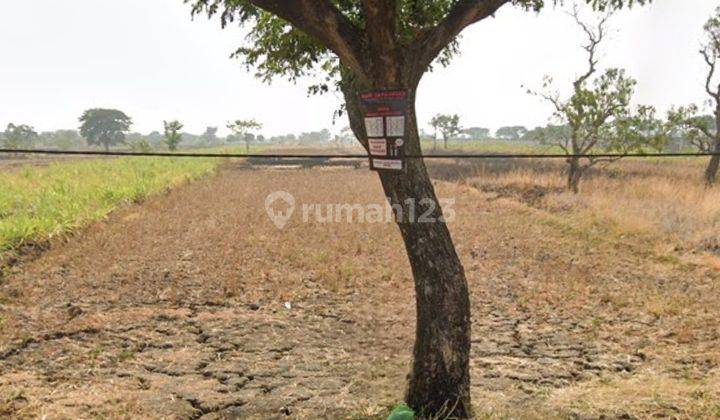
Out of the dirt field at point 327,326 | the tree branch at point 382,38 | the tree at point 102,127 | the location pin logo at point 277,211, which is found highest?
the tree at point 102,127

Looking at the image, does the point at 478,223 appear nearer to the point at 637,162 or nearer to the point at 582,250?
the point at 582,250

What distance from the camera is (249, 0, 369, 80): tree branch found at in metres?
3.09

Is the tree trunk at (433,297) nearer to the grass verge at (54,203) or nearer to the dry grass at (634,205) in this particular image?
the grass verge at (54,203)

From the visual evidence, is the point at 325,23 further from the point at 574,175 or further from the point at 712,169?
→ the point at 712,169

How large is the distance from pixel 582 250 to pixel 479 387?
6.33m

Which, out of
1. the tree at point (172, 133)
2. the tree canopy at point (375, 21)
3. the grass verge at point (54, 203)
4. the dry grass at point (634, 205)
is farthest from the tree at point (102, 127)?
the tree canopy at point (375, 21)

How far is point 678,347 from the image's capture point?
5125 millimetres

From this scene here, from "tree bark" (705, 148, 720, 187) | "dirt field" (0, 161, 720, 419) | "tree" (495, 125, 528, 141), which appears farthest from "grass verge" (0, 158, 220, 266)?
"tree" (495, 125, 528, 141)

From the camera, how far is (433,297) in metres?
3.41

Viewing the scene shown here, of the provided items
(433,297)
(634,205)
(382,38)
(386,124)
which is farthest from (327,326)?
(634,205)

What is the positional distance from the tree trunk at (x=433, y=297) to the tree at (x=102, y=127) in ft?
373

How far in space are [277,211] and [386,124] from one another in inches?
445

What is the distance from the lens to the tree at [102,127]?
103438mm

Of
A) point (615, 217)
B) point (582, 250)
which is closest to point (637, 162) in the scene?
point (615, 217)
